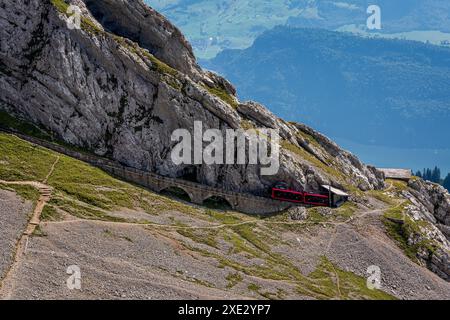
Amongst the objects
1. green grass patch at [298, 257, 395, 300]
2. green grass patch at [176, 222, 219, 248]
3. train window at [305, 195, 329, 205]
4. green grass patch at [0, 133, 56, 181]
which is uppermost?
green grass patch at [0, 133, 56, 181]

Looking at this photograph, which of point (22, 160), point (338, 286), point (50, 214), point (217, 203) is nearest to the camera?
point (50, 214)

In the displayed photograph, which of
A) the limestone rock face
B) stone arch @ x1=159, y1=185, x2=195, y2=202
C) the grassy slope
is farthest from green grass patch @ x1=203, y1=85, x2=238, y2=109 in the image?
the limestone rock face

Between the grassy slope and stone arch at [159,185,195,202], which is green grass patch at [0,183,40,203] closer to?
the grassy slope

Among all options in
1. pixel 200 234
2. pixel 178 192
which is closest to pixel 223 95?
pixel 178 192

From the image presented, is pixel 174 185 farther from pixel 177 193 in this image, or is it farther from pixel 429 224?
pixel 429 224

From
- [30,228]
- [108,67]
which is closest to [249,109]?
[108,67]

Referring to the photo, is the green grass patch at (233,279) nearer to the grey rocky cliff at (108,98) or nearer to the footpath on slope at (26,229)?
the footpath on slope at (26,229)

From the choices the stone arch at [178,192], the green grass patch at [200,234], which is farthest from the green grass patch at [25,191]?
the stone arch at [178,192]

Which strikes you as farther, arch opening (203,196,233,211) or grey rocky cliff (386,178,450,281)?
arch opening (203,196,233,211)
